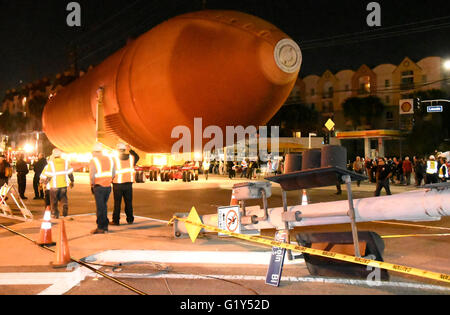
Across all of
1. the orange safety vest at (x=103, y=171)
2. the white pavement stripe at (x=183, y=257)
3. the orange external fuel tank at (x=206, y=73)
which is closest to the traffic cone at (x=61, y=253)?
the white pavement stripe at (x=183, y=257)

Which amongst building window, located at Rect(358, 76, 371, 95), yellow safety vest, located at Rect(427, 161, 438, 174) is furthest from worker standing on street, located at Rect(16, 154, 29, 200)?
building window, located at Rect(358, 76, 371, 95)

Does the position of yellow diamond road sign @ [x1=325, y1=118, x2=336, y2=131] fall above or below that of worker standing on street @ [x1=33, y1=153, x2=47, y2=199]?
above

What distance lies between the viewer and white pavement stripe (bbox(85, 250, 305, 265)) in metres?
6.30

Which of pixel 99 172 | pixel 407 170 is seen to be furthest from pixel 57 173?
pixel 407 170

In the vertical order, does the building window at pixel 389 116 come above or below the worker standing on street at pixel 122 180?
above

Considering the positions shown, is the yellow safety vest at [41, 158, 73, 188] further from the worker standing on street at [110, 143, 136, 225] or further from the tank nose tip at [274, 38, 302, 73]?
the tank nose tip at [274, 38, 302, 73]

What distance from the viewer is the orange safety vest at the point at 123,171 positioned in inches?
364

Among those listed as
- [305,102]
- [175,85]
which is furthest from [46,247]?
[305,102]

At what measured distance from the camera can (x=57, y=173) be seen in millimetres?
10469

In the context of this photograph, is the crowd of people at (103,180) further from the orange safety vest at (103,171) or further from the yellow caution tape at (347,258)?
the yellow caution tape at (347,258)

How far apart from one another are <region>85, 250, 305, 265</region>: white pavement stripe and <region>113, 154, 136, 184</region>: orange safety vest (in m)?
2.85

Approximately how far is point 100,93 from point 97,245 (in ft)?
21.4

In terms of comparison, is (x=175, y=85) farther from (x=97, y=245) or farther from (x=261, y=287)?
(x=261, y=287)

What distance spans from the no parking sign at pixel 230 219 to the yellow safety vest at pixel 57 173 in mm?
5748
